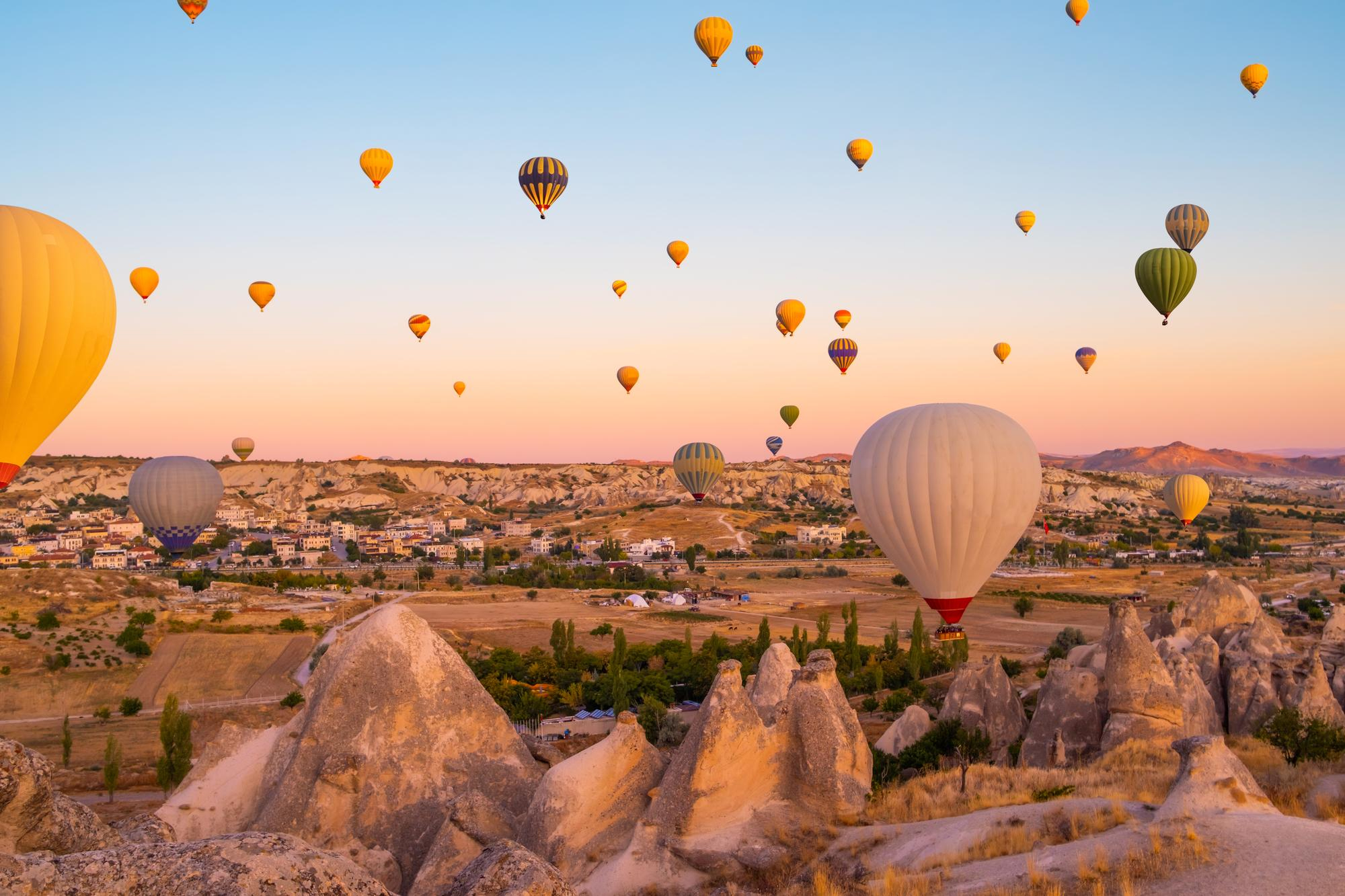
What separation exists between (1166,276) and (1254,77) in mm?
12271

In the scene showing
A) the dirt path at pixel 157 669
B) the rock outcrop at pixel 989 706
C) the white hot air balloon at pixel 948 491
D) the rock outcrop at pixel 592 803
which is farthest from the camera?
the dirt path at pixel 157 669

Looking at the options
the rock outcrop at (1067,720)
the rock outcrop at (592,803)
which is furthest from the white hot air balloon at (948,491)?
the rock outcrop at (592,803)

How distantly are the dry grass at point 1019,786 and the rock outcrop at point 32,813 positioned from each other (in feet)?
33.0

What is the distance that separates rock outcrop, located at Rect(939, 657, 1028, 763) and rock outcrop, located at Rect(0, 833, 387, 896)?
804 inches

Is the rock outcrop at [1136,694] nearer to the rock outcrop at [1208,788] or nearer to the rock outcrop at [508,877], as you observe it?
the rock outcrop at [1208,788]

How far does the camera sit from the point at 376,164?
172 feet

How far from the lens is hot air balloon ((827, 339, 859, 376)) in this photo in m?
67.2

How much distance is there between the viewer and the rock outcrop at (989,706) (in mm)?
23484

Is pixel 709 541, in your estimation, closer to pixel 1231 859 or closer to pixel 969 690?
pixel 969 690

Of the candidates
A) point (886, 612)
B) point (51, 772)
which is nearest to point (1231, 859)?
point (51, 772)

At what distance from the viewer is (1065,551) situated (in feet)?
304

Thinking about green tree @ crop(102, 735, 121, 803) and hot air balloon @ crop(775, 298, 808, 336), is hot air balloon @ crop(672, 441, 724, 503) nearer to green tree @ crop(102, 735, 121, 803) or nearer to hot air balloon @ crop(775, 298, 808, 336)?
hot air balloon @ crop(775, 298, 808, 336)

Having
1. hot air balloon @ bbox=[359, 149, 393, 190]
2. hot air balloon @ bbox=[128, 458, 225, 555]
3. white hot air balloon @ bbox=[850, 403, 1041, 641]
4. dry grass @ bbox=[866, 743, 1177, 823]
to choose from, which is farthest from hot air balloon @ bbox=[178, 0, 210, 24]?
dry grass @ bbox=[866, 743, 1177, 823]

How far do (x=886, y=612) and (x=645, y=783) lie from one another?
57.0 m
